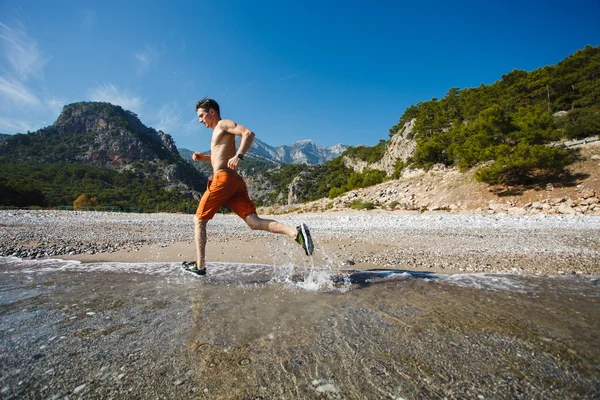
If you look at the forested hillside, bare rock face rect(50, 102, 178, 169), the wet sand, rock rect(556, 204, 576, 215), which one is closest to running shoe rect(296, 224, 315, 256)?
the wet sand

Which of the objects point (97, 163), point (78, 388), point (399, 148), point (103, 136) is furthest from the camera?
point (103, 136)

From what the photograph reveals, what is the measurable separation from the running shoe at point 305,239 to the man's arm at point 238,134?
1.29 meters

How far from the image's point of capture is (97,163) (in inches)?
4134

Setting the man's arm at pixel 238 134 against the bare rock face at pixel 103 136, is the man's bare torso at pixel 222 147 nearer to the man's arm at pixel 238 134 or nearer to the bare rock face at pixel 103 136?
the man's arm at pixel 238 134

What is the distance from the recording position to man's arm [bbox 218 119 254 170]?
11.6 feet

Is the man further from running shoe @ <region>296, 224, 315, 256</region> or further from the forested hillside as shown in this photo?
the forested hillside

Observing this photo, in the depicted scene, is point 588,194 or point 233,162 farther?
point 588,194

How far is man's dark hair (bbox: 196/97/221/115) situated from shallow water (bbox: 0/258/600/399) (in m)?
2.54

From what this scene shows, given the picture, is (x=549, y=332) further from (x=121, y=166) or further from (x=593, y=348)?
(x=121, y=166)

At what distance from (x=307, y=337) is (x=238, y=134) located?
2.79 metres

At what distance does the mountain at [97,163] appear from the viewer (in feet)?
240

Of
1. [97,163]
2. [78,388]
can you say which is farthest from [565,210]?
[97,163]

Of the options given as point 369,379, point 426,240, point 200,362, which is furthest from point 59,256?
point 426,240

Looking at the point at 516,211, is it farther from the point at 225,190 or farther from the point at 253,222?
the point at 225,190
